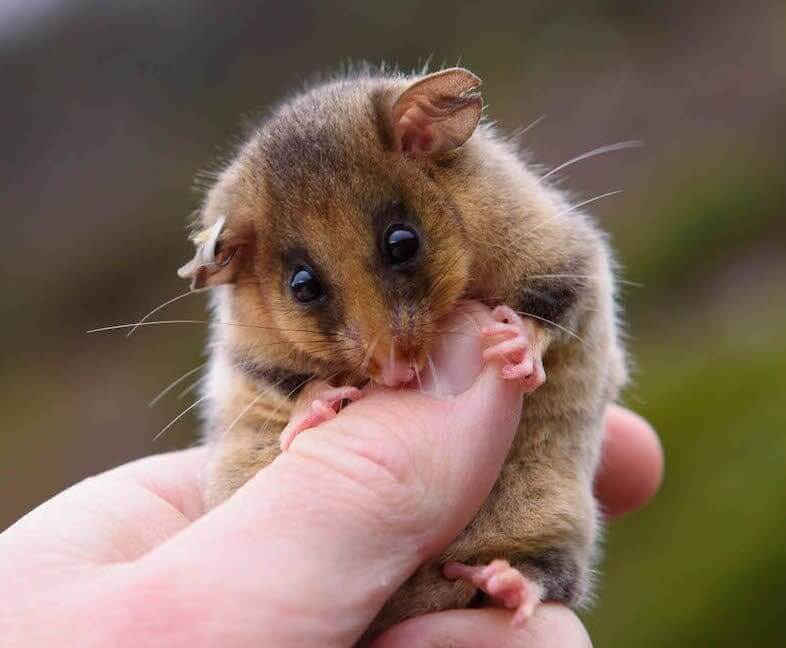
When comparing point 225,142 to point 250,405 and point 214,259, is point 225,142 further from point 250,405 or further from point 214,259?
point 214,259

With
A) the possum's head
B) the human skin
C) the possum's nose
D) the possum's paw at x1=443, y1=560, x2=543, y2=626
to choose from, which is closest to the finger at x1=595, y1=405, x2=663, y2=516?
the human skin

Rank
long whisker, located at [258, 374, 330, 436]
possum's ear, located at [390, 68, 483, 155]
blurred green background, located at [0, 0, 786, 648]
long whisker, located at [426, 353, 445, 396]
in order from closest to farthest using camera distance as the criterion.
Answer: long whisker, located at [426, 353, 445, 396], possum's ear, located at [390, 68, 483, 155], long whisker, located at [258, 374, 330, 436], blurred green background, located at [0, 0, 786, 648]

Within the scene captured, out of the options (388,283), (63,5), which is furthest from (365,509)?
(63,5)

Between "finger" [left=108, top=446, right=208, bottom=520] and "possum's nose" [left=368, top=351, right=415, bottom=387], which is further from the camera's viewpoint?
"finger" [left=108, top=446, right=208, bottom=520]

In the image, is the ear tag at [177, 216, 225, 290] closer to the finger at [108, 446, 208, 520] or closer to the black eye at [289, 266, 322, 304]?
the black eye at [289, 266, 322, 304]

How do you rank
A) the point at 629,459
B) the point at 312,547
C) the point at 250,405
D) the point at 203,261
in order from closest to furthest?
the point at 312,547 → the point at 203,261 → the point at 250,405 → the point at 629,459

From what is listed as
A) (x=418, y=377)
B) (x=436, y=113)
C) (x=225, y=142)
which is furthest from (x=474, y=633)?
(x=225, y=142)

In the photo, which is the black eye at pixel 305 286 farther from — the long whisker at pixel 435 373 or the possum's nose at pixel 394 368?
the long whisker at pixel 435 373
